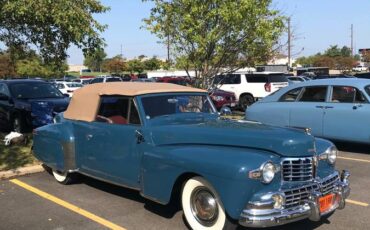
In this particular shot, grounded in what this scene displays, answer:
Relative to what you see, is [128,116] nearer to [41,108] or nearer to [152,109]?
[152,109]

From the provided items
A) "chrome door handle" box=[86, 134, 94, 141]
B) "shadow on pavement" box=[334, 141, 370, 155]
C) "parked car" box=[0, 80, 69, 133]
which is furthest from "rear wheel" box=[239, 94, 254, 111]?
"chrome door handle" box=[86, 134, 94, 141]

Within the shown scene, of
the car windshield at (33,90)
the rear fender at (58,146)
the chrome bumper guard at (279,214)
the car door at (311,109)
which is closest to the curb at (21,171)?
the rear fender at (58,146)

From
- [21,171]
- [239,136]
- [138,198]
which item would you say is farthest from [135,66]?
[239,136]

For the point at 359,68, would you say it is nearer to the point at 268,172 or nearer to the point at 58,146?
the point at 58,146

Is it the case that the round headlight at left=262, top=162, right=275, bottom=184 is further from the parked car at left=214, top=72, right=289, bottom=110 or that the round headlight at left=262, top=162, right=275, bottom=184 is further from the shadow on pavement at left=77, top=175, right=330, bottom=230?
the parked car at left=214, top=72, right=289, bottom=110

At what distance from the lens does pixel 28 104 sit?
12.4 m

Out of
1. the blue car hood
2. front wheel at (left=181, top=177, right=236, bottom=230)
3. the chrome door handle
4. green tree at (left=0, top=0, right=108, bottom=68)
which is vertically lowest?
front wheel at (left=181, top=177, right=236, bottom=230)

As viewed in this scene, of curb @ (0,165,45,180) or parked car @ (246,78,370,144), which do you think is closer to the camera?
curb @ (0,165,45,180)

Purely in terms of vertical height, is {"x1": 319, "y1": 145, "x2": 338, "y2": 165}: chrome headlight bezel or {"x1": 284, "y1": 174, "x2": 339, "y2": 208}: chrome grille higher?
{"x1": 319, "y1": 145, "x2": 338, "y2": 165}: chrome headlight bezel

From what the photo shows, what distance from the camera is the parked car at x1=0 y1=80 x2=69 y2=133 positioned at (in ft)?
40.0

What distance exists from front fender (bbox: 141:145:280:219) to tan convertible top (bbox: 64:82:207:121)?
1.03 m

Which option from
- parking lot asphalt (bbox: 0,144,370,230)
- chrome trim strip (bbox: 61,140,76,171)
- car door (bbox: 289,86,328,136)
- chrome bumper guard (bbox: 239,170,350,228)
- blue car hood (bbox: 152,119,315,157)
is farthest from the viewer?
car door (bbox: 289,86,328,136)

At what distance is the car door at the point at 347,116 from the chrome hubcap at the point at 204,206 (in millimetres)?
5619

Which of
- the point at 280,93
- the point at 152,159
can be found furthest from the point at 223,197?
the point at 280,93
